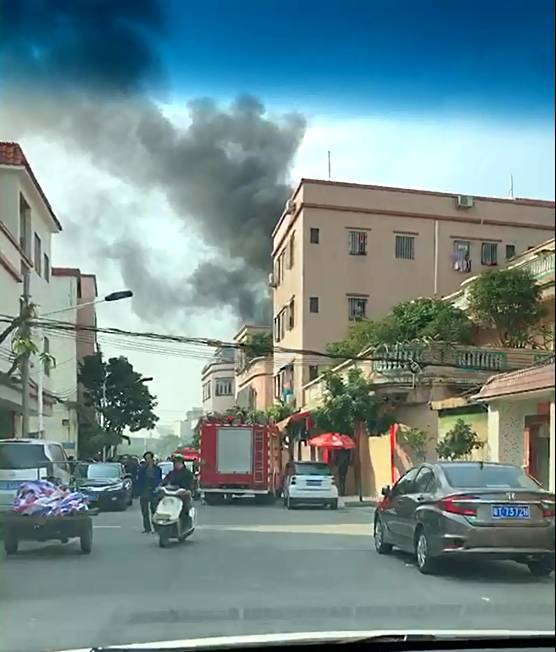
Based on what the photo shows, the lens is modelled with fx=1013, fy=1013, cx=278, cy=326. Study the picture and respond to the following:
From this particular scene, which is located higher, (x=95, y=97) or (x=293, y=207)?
(x=95, y=97)

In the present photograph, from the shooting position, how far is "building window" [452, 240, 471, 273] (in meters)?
3.82

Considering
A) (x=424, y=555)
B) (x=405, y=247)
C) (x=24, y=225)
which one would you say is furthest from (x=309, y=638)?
(x=24, y=225)

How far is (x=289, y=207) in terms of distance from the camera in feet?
12.5

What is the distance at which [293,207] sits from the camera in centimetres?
383

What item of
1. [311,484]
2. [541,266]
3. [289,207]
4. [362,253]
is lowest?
[311,484]

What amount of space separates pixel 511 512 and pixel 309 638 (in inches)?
33.5

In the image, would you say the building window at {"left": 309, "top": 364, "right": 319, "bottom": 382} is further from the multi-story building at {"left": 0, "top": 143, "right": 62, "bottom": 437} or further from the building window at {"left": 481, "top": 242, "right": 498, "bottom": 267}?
→ the multi-story building at {"left": 0, "top": 143, "right": 62, "bottom": 437}

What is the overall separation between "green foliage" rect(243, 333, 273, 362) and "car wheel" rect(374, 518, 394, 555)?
0.86m

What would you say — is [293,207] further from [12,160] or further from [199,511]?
[199,511]

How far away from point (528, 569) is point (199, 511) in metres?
1.35

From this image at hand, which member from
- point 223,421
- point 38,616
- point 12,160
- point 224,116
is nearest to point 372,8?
point 224,116

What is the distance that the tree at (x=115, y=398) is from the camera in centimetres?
391

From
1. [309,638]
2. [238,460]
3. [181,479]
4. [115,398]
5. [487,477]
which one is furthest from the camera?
[238,460]

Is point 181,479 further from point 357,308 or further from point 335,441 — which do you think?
point 357,308
